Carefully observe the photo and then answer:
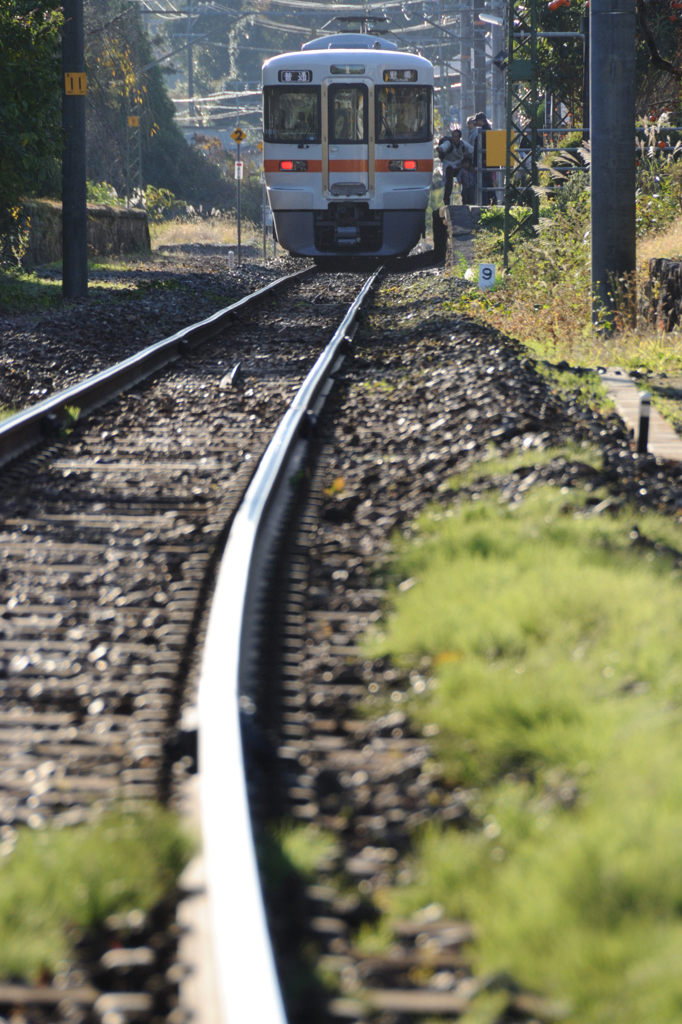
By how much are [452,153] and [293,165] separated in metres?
8.88

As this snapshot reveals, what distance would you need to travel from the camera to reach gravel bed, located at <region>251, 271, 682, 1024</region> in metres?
2.23

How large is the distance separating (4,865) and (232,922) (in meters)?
0.71

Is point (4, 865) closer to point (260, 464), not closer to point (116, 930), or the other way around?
point (116, 930)

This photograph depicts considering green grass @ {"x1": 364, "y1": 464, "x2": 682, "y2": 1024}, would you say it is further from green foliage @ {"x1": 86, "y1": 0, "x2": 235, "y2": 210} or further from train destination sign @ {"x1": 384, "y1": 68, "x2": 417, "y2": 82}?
green foliage @ {"x1": 86, "y1": 0, "x2": 235, "y2": 210}

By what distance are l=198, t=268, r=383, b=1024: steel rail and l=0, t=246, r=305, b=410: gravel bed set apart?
4166 millimetres

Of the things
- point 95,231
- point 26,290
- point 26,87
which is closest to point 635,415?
point 26,290

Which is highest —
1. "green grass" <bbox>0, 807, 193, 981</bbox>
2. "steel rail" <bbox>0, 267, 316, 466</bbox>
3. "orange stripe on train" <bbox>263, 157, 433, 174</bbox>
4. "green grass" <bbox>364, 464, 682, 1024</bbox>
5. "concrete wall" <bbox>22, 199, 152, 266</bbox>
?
"orange stripe on train" <bbox>263, 157, 433, 174</bbox>

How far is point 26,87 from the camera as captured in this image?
16719 mm

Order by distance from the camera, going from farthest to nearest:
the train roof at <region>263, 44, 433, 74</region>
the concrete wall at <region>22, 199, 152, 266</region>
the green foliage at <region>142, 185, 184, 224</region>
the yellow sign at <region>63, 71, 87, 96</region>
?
the green foliage at <region>142, 185, 184, 224</region> < the concrete wall at <region>22, 199, 152, 266</region> < the train roof at <region>263, 44, 433, 74</region> < the yellow sign at <region>63, 71, 87, 96</region>

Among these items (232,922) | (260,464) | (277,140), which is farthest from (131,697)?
(277,140)

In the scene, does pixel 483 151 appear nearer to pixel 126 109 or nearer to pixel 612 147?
pixel 612 147

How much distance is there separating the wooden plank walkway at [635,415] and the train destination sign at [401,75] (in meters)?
13.5

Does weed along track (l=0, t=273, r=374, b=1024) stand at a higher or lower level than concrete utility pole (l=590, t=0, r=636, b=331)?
lower

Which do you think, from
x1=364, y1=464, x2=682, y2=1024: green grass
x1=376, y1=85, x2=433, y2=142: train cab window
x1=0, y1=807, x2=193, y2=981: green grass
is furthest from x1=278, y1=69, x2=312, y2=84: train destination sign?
x1=0, y1=807, x2=193, y2=981: green grass
